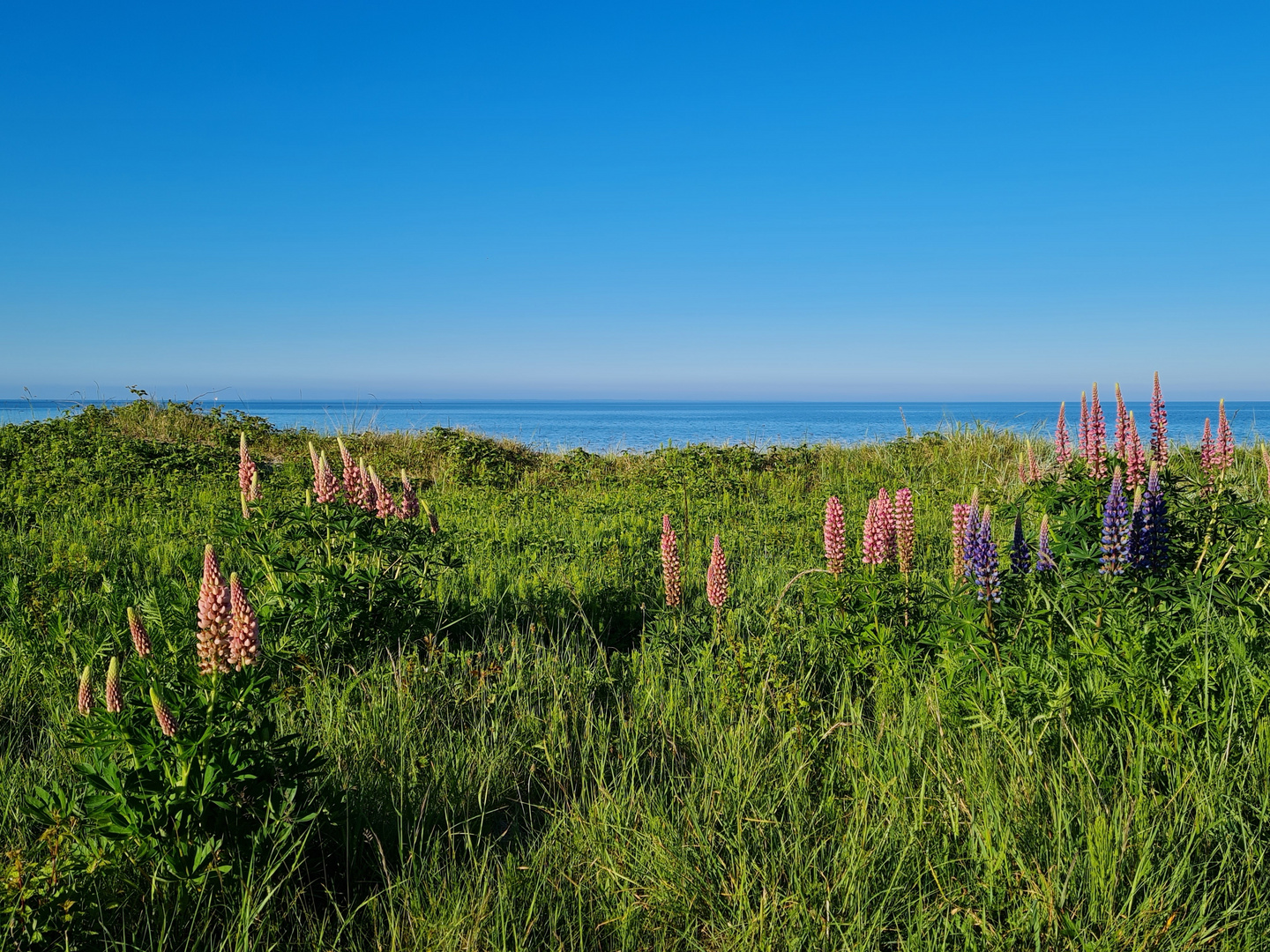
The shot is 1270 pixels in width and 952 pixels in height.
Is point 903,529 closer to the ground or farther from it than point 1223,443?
closer to the ground

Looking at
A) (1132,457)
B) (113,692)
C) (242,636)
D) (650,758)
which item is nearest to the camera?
(113,692)

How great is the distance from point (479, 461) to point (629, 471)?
2380 millimetres

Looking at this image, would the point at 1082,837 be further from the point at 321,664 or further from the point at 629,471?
the point at 629,471

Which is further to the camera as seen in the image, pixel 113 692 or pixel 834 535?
pixel 834 535

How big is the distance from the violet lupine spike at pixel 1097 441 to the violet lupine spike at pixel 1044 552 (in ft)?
3.42

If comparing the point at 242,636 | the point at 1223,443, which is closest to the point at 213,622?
the point at 242,636

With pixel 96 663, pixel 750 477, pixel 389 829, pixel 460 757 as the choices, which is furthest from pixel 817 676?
pixel 750 477

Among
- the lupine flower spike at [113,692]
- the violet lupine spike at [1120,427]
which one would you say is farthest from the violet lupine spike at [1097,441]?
the lupine flower spike at [113,692]

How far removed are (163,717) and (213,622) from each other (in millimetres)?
374

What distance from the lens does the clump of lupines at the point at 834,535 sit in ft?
13.6

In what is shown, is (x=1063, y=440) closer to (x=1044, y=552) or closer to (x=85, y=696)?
(x=1044, y=552)

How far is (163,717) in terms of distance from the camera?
6.81 ft

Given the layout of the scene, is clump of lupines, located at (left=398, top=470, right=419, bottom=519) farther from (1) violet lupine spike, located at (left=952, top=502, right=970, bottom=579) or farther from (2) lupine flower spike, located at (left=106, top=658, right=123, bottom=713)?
(1) violet lupine spike, located at (left=952, top=502, right=970, bottom=579)

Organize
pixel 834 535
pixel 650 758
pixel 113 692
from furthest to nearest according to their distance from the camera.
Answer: pixel 834 535 < pixel 650 758 < pixel 113 692
